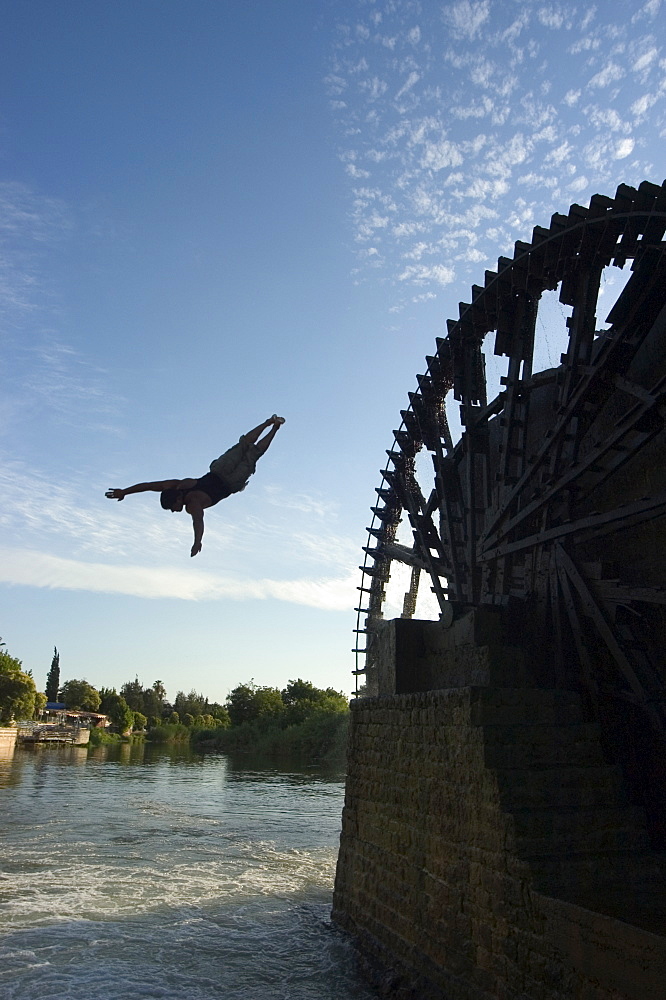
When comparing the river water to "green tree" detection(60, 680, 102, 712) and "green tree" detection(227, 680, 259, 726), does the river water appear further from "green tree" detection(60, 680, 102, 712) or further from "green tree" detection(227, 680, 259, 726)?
"green tree" detection(60, 680, 102, 712)

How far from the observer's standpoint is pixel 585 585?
7316 mm

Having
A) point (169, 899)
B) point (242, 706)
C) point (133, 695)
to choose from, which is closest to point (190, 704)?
point (133, 695)

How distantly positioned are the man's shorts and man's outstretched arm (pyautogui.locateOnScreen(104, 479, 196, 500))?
0.79 ft

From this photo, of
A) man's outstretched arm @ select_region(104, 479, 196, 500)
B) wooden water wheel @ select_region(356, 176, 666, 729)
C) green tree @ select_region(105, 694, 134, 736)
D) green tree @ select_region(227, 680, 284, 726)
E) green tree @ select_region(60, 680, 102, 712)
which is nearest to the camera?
man's outstretched arm @ select_region(104, 479, 196, 500)

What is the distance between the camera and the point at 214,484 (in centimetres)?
573

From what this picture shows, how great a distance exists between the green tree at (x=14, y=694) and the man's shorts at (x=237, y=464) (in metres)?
50.6

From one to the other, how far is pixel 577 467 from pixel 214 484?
398 cm

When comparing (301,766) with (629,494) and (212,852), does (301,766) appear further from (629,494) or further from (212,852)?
(629,494)

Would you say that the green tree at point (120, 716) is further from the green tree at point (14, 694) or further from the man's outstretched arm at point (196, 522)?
the man's outstretched arm at point (196, 522)

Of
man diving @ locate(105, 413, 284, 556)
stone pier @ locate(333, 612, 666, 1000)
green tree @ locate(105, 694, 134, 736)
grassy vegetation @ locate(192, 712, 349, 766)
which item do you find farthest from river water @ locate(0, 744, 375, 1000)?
green tree @ locate(105, 694, 134, 736)

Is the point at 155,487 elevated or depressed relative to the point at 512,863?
elevated

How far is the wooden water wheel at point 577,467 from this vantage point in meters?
7.01

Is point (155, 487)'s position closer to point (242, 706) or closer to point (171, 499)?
point (171, 499)

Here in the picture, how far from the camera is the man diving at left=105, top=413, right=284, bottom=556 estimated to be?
5.55m
